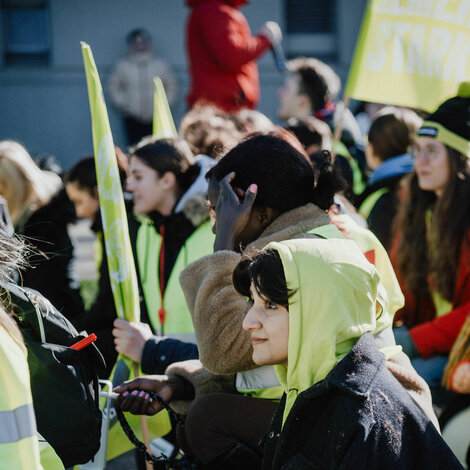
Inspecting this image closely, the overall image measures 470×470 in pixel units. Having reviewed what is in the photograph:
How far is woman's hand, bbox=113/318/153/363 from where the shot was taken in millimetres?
3205

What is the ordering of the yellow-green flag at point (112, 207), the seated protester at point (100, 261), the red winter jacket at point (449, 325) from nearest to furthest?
1. the yellow-green flag at point (112, 207)
2. the red winter jacket at point (449, 325)
3. the seated protester at point (100, 261)

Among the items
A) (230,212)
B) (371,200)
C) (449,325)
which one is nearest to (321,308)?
(230,212)

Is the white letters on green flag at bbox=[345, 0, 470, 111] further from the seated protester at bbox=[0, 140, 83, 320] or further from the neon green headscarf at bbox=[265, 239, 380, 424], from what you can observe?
the neon green headscarf at bbox=[265, 239, 380, 424]

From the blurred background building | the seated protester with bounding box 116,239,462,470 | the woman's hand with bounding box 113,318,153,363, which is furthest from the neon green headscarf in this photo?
the blurred background building

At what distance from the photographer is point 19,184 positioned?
4934 mm

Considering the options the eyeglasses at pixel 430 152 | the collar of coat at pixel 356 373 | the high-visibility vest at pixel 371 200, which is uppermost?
the eyeglasses at pixel 430 152

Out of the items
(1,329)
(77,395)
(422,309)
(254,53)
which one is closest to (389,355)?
(77,395)

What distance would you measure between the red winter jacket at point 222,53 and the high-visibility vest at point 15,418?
5.30m

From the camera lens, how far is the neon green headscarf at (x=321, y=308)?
2.25 meters

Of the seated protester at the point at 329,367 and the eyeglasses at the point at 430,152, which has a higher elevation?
the eyeglasses at the point at 430,152

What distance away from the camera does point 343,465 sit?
6.84ft

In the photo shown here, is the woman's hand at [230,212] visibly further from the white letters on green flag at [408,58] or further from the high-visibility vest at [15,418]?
the white letters on green flag at [408,58]

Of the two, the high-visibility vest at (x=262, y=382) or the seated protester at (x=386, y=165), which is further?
the seated protester at (x=386, y=165)

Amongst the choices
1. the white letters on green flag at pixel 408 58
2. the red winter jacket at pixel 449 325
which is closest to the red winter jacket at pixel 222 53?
the white letters on green flag at pixel 408 58
